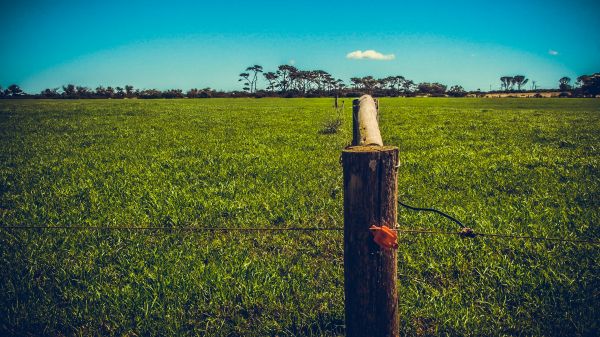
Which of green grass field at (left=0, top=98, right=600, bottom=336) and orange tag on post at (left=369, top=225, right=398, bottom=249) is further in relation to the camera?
green grass field at (left=0, top=98, right=600, bottom=336)

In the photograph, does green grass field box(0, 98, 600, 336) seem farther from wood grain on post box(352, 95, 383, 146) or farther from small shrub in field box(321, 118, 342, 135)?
small shrub in field box(321, 118, 342, 135)

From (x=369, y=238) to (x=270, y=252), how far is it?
2818 mm

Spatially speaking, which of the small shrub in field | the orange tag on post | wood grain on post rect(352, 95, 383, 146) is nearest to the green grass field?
the orange tag on post

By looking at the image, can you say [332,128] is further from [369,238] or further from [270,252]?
[369,238]

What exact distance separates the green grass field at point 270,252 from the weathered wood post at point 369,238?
114cm

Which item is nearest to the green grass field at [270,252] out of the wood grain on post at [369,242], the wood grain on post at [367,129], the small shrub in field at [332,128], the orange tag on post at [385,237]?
the wood grain on post at [369,242]

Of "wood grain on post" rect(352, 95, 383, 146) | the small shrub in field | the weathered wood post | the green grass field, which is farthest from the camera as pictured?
the small shrub in field

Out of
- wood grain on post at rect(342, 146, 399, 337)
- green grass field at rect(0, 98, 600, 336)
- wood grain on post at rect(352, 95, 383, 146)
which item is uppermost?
wood grain on post at rect(352, 95, 383, 146)

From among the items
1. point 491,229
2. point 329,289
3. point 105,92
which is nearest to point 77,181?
point 329,289

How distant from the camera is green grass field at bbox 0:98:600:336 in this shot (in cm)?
328

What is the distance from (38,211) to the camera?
5.92m

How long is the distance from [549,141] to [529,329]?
477 inches

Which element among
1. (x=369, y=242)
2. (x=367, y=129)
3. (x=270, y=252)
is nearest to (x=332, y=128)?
(x=270, y=252)

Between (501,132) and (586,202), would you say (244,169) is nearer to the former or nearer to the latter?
(586,202)
